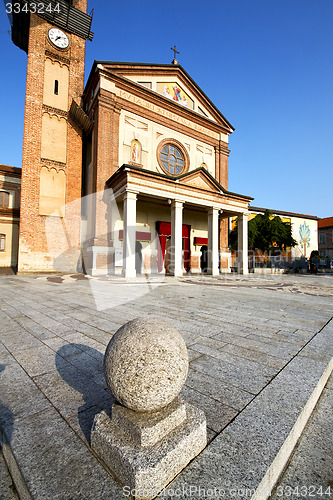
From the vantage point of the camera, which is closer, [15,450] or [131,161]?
[15,450]

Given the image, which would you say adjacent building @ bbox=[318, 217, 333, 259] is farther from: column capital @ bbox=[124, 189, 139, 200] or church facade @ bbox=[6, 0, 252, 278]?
column capital @ bbox=[124, 189, 139, 200]

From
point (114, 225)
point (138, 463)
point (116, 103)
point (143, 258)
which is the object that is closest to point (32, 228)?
point (114, 225)

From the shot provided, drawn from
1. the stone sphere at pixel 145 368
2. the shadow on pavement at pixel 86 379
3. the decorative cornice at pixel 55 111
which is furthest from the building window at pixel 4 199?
the stone sphere at pixel 145 368

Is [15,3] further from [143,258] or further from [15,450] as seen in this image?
[15,450]

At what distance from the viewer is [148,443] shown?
1.48m

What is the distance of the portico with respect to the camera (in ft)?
46.3

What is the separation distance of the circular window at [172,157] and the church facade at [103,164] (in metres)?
0.09

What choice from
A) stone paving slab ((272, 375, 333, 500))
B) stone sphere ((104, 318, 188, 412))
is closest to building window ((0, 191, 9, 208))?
stone sphere ((104, 318, 188, 412))

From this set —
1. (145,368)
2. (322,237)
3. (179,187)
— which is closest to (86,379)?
(145,368)

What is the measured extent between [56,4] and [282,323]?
28.0 meters

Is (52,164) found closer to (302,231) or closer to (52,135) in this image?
(52,135)

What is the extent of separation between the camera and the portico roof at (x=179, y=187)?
1424 cm

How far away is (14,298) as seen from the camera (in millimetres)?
7598

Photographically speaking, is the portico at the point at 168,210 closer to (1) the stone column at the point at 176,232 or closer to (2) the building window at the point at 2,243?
(1) the stone column at the point at 176,232
